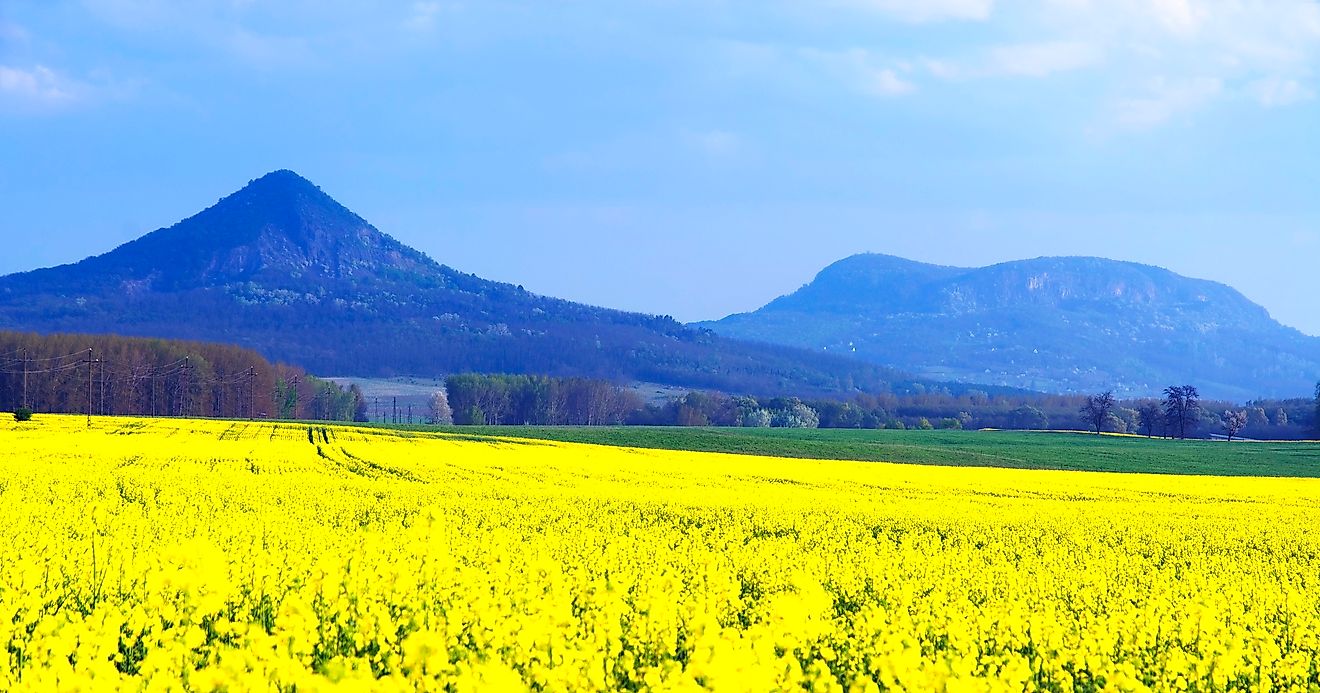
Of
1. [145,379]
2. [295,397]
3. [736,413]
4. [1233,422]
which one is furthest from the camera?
[736,413]

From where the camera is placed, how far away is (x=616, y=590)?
9211 mm

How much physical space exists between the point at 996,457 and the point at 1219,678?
57341mm

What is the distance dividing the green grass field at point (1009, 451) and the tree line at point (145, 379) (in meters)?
46.0

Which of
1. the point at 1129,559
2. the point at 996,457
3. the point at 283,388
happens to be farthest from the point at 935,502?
the point at 283,388

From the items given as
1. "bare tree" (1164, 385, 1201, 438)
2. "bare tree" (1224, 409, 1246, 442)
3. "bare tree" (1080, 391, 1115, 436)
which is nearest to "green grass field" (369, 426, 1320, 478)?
"bare tree" (1164, 385, 1201, 438)

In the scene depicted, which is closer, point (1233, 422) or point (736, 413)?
point (1233, 422)

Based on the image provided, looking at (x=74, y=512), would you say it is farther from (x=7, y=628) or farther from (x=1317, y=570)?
(x=1317, y=570)

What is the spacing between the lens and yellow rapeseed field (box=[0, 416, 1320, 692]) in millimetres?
6996

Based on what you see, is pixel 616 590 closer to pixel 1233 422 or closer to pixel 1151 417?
pixel 1151 417

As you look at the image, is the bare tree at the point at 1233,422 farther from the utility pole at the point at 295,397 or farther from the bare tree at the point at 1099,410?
the utility pole at the point at 295,397

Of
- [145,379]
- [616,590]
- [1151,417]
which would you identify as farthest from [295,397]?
[616,590]

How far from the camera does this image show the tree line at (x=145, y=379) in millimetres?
100500

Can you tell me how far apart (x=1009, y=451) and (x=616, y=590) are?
213ft

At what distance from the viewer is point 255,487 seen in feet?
74.6
